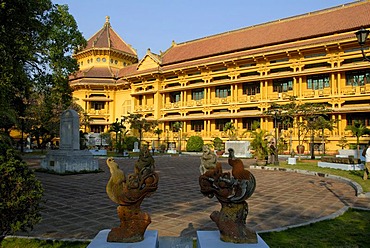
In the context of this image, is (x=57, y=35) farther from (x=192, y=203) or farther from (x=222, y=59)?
(x=222, y=59)

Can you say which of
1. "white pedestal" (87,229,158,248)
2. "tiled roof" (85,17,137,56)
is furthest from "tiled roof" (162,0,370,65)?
"white pedestal" (87,229,158,248)

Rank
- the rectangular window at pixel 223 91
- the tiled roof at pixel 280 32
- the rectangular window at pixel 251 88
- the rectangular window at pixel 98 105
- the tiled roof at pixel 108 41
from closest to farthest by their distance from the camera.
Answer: the tiled roof at pixel 280 32
the rectangular window at pixel 251 88
the rectangular window at pixel 223 91
the rectangular window at pixel 98 105
the tiled roof at pixel 108 41

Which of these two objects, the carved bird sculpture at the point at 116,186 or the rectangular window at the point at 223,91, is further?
the rectangular window at the point at 223,91

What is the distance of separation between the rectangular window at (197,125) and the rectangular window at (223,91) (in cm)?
424

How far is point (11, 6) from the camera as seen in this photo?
7840mm

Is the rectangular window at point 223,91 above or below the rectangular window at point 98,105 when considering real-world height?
above

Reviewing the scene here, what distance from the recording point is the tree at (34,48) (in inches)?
331

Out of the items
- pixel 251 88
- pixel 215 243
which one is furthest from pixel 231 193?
pixel 251 88

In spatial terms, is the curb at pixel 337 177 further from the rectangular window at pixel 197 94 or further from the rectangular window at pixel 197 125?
the rectangular window at pixel 197 94

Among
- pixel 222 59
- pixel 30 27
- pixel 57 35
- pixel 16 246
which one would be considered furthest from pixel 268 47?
pixel 16 246

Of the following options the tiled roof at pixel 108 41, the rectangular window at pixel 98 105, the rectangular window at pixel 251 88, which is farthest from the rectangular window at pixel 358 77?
the tiled roof at pixel 108 41

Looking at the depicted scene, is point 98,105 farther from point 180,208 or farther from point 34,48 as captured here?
point 180,208

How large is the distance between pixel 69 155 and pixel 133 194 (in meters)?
11.0

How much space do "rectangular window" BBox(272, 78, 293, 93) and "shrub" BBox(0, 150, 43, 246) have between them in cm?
3263
